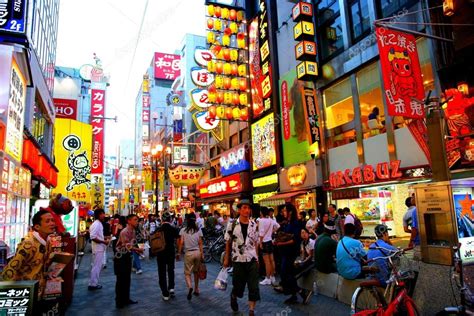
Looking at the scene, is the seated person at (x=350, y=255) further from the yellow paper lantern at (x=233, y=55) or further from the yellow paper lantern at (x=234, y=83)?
the yellow paper lantern at (x=233, y=55)

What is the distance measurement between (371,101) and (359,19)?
4022 mm

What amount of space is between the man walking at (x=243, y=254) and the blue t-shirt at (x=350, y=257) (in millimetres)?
1507

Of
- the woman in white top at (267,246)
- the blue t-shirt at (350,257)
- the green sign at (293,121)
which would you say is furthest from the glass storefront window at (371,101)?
the blue t-shirt at (350,257)

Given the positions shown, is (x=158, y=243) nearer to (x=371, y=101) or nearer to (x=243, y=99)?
(x=371, y=101)

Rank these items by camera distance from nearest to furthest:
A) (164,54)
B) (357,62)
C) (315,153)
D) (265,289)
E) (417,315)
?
(417,315)
(265,289)
(357,62)
(315,153)
(164,54)

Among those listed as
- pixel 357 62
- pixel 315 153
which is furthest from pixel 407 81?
pixel 315 153

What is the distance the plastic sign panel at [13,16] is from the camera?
829 centimetres

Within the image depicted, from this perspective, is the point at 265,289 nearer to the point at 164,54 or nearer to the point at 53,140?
the point at 53,140

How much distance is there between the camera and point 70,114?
26.5 metres

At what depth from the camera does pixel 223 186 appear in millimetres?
28672

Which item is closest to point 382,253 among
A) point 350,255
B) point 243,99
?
point 350,255

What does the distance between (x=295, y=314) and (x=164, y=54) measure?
308 ft

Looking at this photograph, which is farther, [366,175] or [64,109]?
[64,109]

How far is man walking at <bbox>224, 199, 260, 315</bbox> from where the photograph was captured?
639 centimetres
